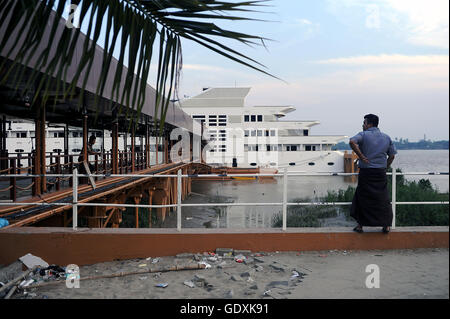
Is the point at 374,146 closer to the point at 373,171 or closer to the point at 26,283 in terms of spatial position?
the point at 373,171

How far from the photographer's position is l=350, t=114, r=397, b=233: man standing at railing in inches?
195

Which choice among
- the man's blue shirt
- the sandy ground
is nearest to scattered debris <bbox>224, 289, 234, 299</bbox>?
the sandy ground

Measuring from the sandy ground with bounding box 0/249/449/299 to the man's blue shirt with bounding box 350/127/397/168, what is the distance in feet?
4.01

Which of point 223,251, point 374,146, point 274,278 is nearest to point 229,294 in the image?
point 274,278

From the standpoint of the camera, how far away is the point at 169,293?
13.1 feet

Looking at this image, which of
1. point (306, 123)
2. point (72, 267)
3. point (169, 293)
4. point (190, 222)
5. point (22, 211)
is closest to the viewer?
point (169, 293)

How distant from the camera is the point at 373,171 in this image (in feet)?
16.4

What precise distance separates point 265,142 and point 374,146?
47574 millimetres

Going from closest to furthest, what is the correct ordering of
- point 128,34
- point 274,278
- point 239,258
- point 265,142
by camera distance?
point 128,34, point 274,278, point 239,258, point 265,142

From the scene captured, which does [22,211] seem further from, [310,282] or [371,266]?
[371,266]

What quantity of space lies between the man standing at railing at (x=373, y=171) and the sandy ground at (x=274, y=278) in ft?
1.79

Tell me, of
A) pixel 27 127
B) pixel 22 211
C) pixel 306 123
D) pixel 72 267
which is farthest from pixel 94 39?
pixel 306 123

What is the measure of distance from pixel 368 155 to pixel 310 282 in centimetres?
187
